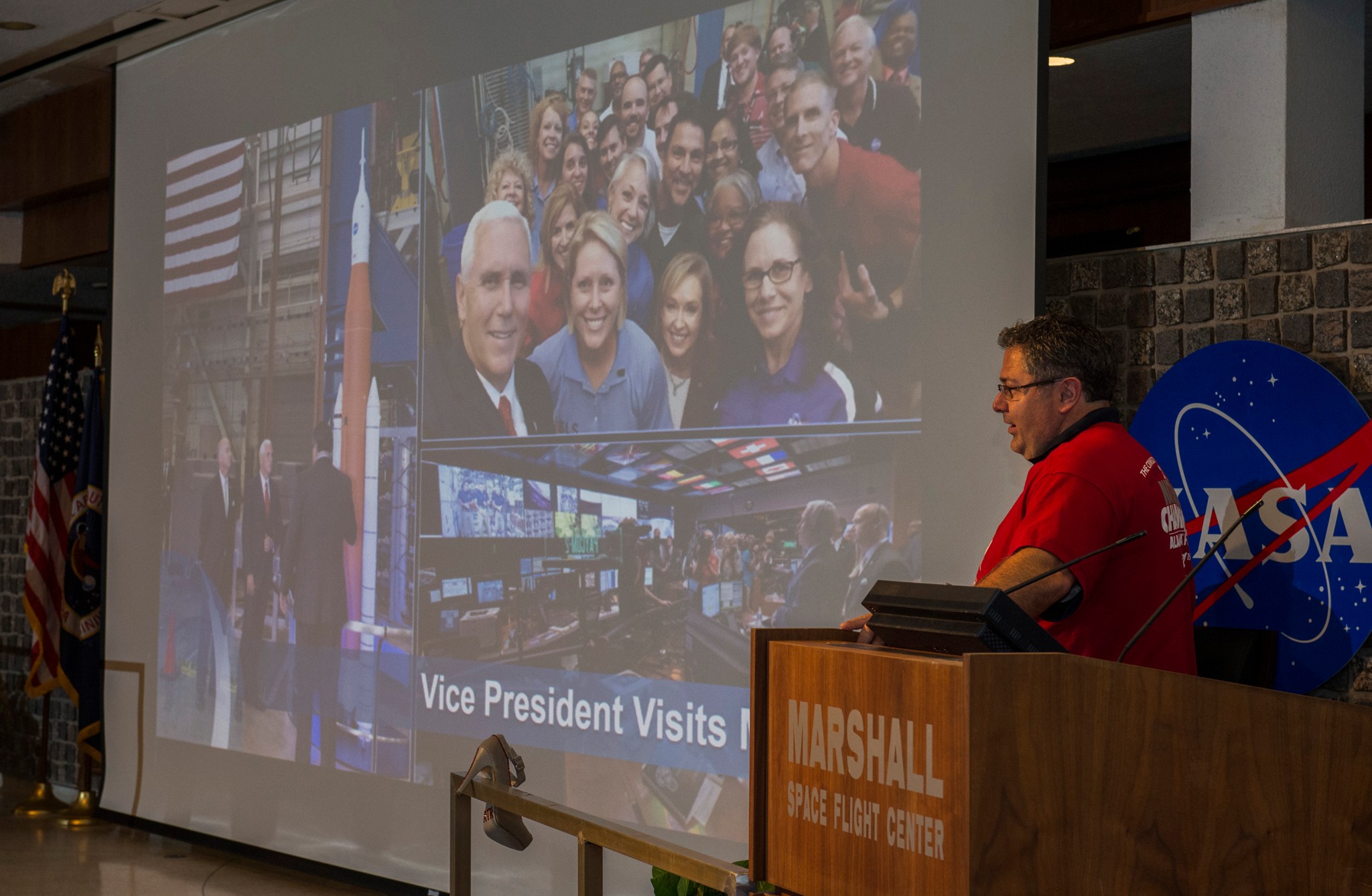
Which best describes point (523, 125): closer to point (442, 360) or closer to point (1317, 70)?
point (442, 360)

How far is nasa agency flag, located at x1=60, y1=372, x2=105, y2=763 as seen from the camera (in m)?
6.20

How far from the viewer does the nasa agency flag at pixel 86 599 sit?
620 cm

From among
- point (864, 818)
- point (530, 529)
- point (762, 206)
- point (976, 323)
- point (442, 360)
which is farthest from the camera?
point (442, 360)

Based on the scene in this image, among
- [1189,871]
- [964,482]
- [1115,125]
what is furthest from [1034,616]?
[1115,125]

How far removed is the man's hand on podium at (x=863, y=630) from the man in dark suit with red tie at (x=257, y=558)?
12.5 feet

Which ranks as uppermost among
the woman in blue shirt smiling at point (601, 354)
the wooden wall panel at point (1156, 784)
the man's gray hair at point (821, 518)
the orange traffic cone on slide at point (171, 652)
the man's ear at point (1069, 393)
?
the woman in blue shirt smiling at point (601, 354)

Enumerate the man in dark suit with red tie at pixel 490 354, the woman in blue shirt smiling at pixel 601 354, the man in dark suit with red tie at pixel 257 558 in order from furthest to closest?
the man in dark suit with red tie at pixel 257 558 < the man in dark suit with red tie at pixel 490 354 < the woman in blue shirt smiling at pixel 601 354

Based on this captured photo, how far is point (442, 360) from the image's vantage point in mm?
4617

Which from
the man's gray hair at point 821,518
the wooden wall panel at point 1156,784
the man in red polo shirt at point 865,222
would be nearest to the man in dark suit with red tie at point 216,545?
the man's gray hair at point 821,518

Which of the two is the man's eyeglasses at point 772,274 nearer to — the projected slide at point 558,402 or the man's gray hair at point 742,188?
the projected slide at point 558,402

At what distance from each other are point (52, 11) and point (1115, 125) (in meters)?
4.68

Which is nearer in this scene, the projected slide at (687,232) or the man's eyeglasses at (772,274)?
the projected slide at (687,232)

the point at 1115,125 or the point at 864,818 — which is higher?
the point at 1115,125

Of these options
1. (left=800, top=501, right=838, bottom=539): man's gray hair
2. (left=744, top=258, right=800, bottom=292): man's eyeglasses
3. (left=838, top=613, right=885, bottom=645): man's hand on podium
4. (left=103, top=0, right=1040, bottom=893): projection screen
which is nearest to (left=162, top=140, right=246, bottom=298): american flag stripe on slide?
(left=103, top=0, right=1040, bottom=893): projection screen
